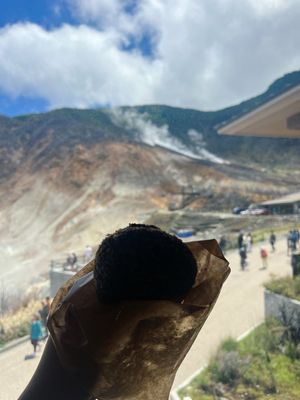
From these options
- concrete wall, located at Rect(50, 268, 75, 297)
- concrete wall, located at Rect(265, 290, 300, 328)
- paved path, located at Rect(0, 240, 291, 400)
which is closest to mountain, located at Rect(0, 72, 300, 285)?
concrete wall, located at Rect(50, 268, 75, 297)

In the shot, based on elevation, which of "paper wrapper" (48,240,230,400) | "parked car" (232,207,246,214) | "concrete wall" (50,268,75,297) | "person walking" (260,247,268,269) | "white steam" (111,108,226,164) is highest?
"white steam" (111,108,226,164)

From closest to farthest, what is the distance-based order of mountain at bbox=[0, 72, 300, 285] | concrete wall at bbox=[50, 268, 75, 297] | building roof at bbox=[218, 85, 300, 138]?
building roof at bbox=[218, 85, 300, 138] → concrete wall at bbox=[50, 268, 75, 297] → mountain at bbox=[0, 72, 300, 285]

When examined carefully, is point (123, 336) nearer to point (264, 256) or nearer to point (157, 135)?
Result: point (264, 256)

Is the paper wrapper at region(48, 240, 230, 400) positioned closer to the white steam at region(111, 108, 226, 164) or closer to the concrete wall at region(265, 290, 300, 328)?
the concrete wall at region(265, 290, 300, 328)

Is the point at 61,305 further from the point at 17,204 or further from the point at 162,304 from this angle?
the point at 17,204

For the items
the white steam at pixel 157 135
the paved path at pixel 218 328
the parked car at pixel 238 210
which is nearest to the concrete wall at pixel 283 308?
the paved path at pixel 218 328

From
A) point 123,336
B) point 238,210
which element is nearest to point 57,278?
point 123,336
